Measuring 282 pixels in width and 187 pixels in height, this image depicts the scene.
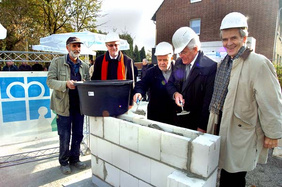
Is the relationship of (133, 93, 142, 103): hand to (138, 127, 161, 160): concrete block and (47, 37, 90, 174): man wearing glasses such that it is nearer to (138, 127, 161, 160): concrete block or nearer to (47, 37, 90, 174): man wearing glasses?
(138, 127, 161, 160): concrete block

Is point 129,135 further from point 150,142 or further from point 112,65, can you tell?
point 112,65

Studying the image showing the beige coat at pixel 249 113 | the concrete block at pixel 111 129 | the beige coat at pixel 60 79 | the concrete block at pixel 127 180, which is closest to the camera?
the beige coat at pixel 249 113

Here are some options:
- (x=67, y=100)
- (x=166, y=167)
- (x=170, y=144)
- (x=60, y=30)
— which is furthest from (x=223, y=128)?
(x=60, y=30)

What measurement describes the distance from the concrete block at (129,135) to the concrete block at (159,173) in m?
0.26

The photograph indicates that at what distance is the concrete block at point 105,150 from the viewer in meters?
2.18

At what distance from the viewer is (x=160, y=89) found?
103 inches

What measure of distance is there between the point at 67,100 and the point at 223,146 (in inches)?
87.3

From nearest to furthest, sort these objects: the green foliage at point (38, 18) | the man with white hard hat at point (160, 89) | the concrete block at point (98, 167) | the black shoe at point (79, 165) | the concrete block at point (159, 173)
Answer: the concrete block at point (159, 173) < the concrete block at point (98, 167) < the man with white hard hat at point (160, 89) < the black shoe at point (79, 165) < the green foliage at point (38, 18)

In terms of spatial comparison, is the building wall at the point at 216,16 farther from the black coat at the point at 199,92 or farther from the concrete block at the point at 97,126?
the concrete block at the point at 97,126

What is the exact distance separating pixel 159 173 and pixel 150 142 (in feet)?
0.92

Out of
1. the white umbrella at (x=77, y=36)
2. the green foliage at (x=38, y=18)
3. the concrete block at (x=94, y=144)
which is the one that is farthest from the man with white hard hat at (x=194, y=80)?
the green foliage at (x=38, y=18)

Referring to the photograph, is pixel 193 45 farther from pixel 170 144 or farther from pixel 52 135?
pixel 52 135

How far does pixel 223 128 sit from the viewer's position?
168 centimetres

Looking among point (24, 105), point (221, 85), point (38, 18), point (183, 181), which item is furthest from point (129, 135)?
point (38, 18)
